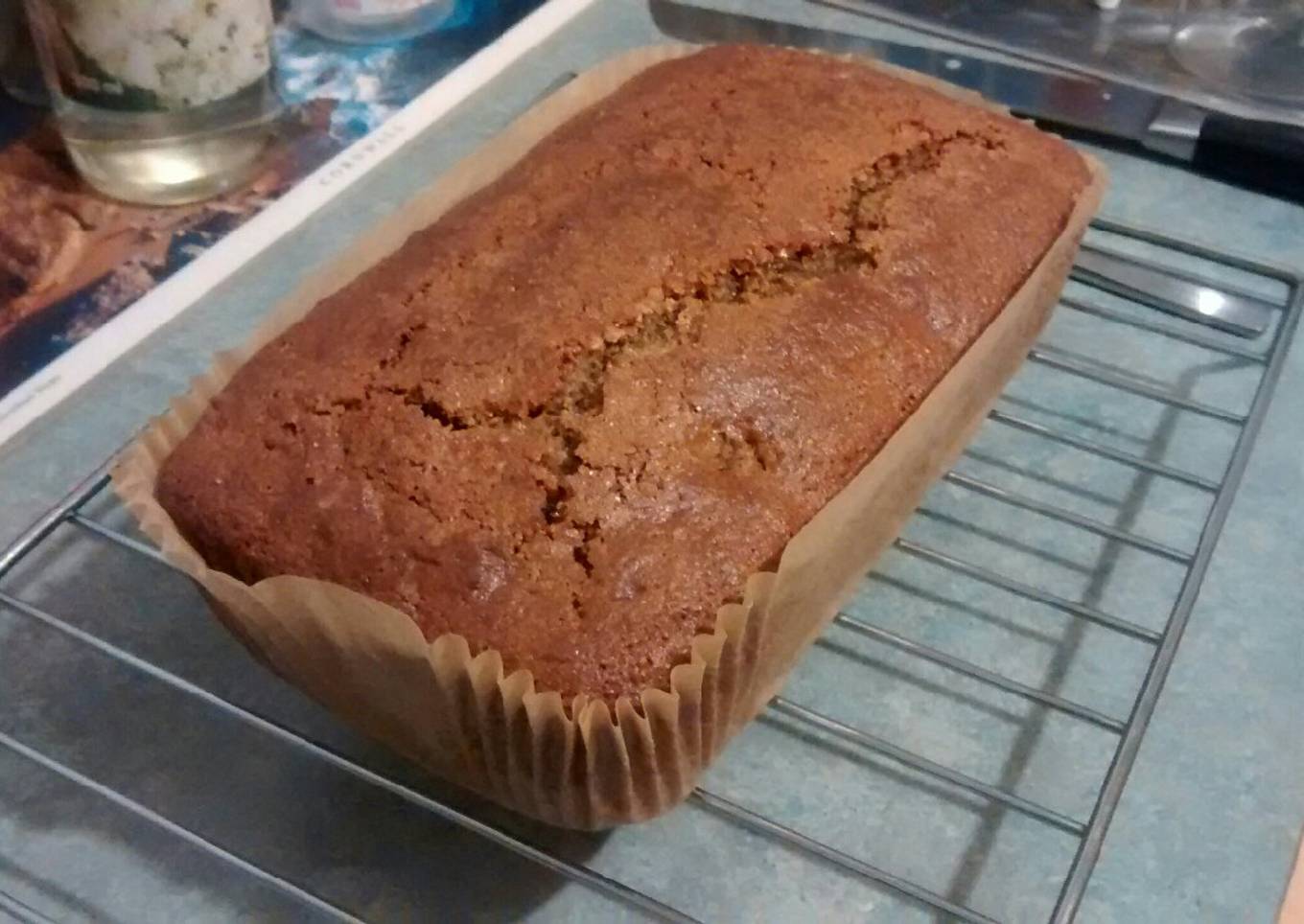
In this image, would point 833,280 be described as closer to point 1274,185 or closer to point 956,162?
point 956,162

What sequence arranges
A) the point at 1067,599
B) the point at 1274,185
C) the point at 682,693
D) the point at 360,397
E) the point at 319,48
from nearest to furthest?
1. the point at 682,693
2. the point at 360,397
3. the point at 1067,599
4. the point at 1274,185
5. the point at 319,48

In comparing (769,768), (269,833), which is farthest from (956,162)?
(269,833)

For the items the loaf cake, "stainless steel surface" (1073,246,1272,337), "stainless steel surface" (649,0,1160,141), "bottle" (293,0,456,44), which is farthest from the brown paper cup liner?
"bottle" (293,0,456,44)

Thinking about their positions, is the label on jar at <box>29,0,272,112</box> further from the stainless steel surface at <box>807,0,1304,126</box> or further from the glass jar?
the stainless steel surface at <box>807,0,1304,126</box>

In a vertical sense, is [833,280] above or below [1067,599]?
above

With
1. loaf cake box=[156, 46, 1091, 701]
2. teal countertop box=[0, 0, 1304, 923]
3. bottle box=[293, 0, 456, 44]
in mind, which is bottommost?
teal countertop box=[0, 0, 1304, 923]
